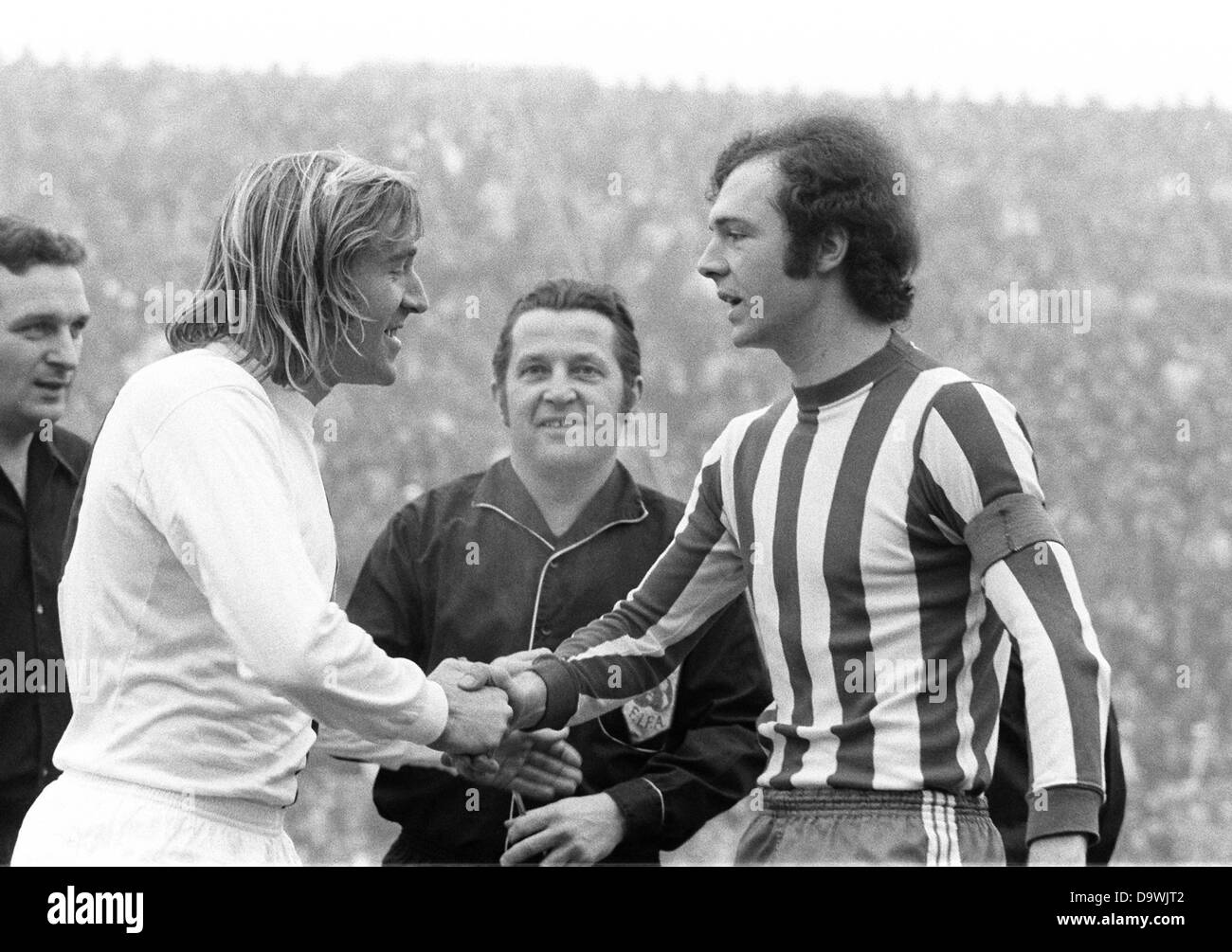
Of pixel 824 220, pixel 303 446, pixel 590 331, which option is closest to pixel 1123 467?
pixel 590 331

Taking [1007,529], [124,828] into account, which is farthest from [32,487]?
[1007,529]

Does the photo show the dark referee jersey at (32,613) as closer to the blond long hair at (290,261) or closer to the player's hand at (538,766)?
the player's hand at (538,766)

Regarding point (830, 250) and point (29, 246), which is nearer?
point (830, 250)

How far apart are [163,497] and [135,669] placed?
26cm

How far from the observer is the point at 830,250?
264cm

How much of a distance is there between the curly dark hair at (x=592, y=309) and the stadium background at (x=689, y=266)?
95.2 inches

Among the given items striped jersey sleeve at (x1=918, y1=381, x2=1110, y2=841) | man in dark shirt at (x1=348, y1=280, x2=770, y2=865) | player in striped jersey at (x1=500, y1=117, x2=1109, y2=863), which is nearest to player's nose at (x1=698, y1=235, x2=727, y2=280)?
player in striped jersey at (x1=500, y1=117, x2=1109, y2=863)

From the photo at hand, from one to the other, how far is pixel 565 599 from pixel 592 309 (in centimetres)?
68

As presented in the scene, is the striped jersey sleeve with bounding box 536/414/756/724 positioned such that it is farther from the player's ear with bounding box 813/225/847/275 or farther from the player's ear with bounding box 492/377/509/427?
the player's ear with bounding box 492/377/509/427

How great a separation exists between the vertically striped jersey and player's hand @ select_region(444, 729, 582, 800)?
0.66 meters

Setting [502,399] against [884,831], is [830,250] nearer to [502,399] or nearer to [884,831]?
[884,831]

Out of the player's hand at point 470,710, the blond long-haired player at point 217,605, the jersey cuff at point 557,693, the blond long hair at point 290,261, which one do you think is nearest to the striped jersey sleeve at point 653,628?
the jersey cuff at point 557,693

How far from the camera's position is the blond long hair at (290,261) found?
2.39 meters
